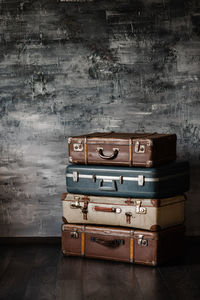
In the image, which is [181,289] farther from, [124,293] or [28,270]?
[28,270]

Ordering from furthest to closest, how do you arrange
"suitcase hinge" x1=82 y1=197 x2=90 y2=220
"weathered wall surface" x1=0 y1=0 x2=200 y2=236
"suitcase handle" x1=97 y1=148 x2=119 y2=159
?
"weathered wall surface" x1=0 y1=0 x2=200 y2=236 < "suitcase hinge" x1=82 y1=197 x2=90 y2=220 < "suitcase handle" x1=97 y1=148 x2=119 y2=159

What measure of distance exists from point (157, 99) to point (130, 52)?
51 centimetres

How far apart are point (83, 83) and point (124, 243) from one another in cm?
158

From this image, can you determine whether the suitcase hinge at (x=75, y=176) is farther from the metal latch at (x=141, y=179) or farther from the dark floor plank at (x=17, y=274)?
the dark floor plank at (x=17, y=274)

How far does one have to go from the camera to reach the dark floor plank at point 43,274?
334cm

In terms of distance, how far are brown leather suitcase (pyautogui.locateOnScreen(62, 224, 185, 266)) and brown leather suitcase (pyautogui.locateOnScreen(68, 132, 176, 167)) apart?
1.85ft

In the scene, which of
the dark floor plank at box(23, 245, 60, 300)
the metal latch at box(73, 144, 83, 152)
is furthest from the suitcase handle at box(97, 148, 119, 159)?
the dark floor plank at box(23, 245, 60, 300)

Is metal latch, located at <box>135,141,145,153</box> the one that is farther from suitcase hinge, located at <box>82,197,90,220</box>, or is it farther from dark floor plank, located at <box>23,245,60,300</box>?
dark floor plank, located at <box>23,245,60,300</box>

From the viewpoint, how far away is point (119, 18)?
179 inches

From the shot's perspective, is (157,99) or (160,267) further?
(157,99)

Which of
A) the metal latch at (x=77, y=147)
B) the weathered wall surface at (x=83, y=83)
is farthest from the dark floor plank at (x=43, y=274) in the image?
the metal latch at (x=77, y=147)

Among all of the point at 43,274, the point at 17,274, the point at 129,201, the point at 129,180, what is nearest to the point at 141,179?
the point at 129,180

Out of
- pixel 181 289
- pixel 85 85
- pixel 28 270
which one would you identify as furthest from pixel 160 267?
pixel 85 85

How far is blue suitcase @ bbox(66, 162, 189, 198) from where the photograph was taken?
3.88 meters
